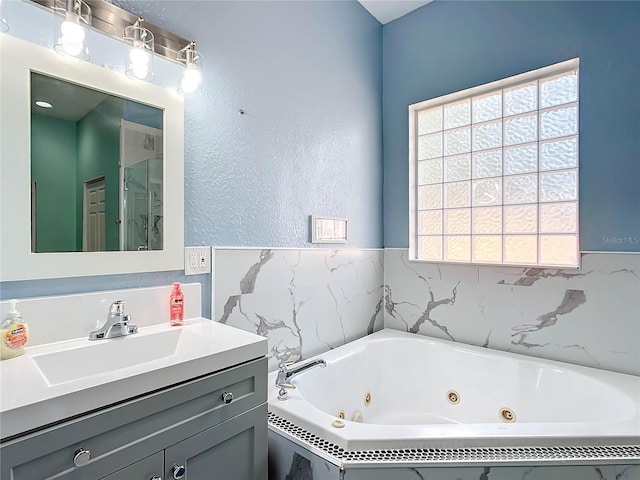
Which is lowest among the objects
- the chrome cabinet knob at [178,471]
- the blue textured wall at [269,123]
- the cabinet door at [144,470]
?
the chrome cabinet knob at [178,471]

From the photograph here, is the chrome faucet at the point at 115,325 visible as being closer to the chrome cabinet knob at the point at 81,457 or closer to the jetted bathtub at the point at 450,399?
the chrome cabinet knob at the point at 81,457

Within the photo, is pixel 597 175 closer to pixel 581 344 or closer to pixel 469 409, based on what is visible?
pixel 581 344

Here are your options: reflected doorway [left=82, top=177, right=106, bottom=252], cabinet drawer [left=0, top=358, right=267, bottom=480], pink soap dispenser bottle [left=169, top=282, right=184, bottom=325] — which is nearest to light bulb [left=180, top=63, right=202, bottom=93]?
reflected doorway [left=82, top=177, right=106, bottom=252]

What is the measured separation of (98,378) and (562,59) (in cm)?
258

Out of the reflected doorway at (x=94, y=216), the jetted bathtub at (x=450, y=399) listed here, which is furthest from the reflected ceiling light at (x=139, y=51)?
the jetted bathtub at (x=450, y=399)

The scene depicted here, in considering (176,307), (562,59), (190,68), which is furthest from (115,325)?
(562,59)

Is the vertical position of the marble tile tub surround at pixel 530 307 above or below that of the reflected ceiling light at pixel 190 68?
below

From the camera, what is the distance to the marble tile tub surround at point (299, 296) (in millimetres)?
1660

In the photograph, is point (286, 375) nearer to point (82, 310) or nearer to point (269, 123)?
point (82, 310)

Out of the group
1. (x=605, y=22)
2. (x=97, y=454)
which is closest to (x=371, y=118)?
(x=605, y=22)

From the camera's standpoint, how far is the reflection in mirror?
1130 millimetres

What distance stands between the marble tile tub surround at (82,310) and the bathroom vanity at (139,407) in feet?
0.04

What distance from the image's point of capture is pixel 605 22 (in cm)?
182

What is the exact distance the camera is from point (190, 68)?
148cm
